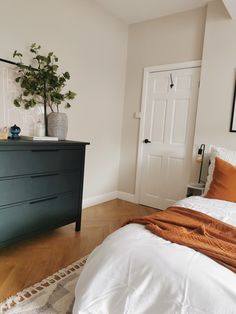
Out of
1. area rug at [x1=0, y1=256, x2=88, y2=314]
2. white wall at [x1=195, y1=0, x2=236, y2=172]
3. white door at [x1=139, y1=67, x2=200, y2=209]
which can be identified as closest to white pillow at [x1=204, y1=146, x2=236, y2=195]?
white wall at [x1=195, y1=0, x2=236, y2=172]

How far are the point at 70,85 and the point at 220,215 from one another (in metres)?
2.24

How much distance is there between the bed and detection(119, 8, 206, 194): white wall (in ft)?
8.51

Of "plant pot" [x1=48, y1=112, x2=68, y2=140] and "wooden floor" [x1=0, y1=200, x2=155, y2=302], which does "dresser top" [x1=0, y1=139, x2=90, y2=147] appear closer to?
"plant pot" [x1=48, y1=112, x2=68, y2=140]

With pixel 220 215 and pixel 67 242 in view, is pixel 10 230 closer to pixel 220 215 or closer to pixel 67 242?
pixel 67 242

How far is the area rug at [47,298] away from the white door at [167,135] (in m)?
2.07

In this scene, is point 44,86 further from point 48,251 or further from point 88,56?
point 48,251

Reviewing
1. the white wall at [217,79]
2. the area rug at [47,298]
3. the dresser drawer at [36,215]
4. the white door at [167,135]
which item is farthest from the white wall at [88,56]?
the area rug at [47,298]

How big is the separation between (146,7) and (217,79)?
4.38 feet

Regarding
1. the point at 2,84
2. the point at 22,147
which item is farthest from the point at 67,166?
the point at 2,84

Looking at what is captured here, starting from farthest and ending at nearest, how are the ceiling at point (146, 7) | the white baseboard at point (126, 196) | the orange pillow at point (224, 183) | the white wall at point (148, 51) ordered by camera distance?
the white baseboard at point (126, 196) → the white wall at point (148, 51) → the ceiling at point (146, 7) → the orange pillow at point (224, 183)

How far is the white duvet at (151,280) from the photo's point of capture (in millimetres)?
989

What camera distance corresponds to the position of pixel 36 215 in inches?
87.4

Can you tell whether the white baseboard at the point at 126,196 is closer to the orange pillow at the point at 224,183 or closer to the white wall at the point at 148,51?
the white wall at the point at 148,51

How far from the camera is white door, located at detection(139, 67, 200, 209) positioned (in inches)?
130
